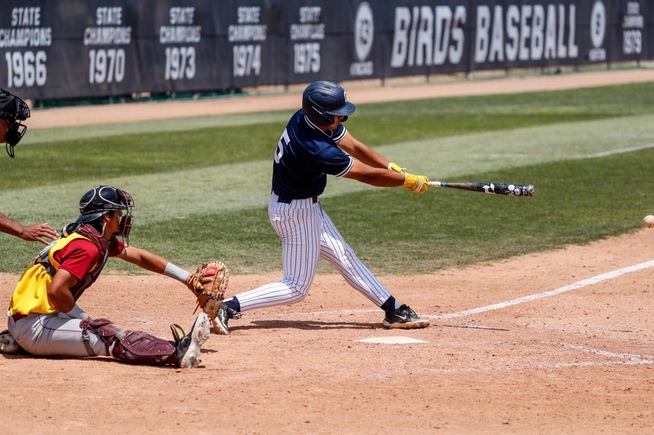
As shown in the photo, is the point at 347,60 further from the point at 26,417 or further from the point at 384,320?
the point at 26,417

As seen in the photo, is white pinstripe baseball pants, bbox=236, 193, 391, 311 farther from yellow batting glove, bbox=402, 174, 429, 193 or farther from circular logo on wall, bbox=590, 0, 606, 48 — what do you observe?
circular logo on wall, bbox=590, 0, 606, 48

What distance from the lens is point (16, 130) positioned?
24.3 feet

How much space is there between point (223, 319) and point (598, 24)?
34266 millimetres

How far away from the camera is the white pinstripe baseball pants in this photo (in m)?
7.78

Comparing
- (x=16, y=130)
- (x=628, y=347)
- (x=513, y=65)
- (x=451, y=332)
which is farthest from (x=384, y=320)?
(x=513, y=65)

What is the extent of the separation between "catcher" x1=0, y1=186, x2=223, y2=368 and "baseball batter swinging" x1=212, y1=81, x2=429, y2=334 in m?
1.00

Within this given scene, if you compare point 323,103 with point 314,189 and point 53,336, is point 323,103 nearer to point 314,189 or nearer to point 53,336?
point 314,189

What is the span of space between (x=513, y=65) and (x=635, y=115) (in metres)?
12.5

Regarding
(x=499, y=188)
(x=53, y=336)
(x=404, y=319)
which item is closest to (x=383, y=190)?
(x=499, y=188)

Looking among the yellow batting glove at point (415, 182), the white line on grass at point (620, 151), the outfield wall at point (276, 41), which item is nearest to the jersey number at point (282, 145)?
the yellow batting glove at point (415, 182)

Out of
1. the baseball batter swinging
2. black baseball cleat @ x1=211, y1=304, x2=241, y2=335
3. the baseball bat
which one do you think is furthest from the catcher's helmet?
black baseball cleat @ x1=211, y1=304, x2=241, y2=335

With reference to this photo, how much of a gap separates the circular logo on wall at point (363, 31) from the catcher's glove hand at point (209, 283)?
2519 cm

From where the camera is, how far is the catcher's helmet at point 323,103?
7488 millimetres

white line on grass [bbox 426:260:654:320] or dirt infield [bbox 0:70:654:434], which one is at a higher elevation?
dirt infield [bbox 0:70:654:434]
